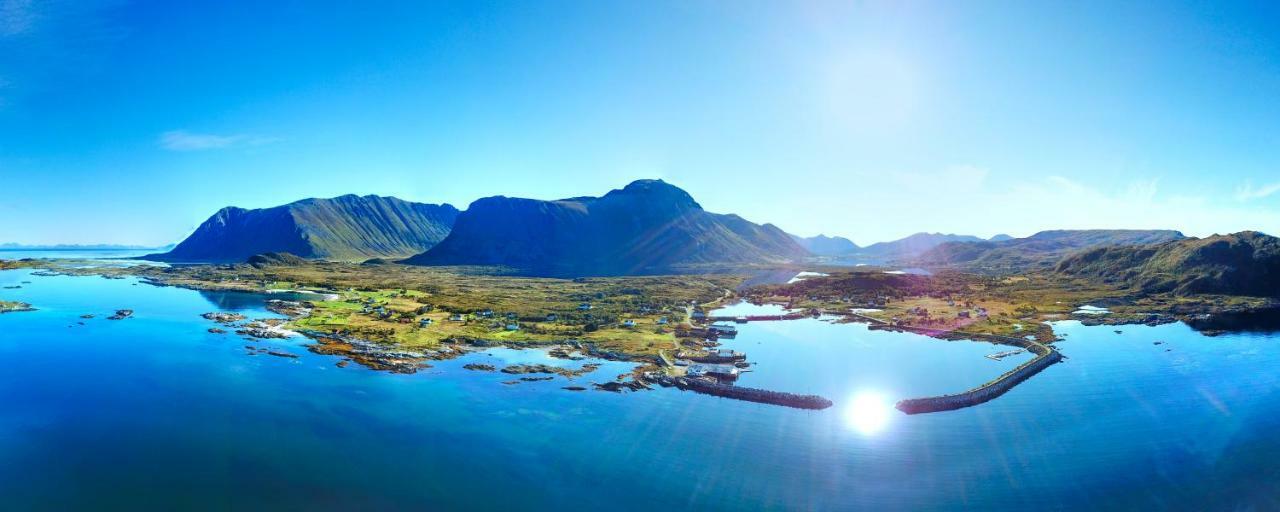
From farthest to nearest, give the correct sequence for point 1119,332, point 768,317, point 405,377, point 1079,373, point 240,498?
point 768,317
point 1119,332
point 1079,373
point 405,377
point 240,498

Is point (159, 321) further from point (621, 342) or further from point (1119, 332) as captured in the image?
point (1119, 332)

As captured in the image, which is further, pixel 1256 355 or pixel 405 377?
pixel 1256 355

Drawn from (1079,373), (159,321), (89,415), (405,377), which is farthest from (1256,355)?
(159,321)

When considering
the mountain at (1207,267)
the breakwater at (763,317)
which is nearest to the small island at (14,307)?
the breakwater at (763,317)

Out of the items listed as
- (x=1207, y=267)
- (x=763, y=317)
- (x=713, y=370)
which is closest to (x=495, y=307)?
(x=763, y=317)

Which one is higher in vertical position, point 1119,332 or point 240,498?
point 1119,332

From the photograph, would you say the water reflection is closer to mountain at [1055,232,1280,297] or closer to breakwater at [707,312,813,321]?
breakwater at [707,312,813,321]

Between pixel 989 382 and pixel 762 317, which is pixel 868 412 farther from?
pixel 762 317
